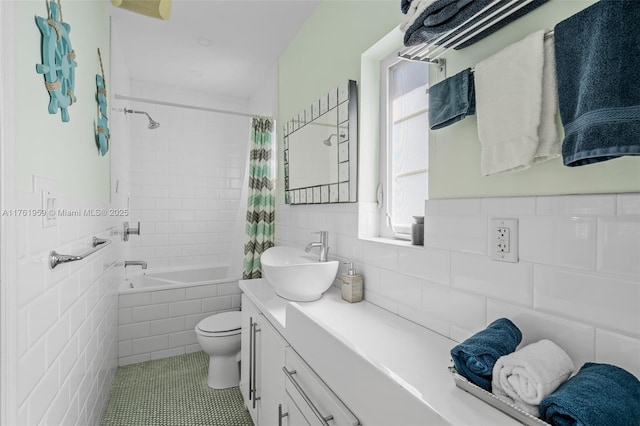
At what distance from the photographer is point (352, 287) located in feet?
5.04

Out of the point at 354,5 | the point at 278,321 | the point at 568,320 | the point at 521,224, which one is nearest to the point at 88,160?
the point at 278,321

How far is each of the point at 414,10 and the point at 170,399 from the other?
2563 mm

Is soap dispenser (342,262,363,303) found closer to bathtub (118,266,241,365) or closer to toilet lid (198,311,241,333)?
toilet lid (198,311,241,333)

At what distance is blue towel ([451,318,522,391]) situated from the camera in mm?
716

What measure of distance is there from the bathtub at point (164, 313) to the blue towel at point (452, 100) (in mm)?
2454

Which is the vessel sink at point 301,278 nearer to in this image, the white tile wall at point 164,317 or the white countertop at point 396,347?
the white countertop at point 396,347

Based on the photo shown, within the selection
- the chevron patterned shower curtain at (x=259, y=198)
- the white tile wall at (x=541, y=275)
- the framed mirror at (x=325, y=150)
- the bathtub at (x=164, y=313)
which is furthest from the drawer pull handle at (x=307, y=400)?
the bathtub at (x=164, y=313)

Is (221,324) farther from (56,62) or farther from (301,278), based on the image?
(56,62)

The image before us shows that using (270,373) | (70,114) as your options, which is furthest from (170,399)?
(70,114)

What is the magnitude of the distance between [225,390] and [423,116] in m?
2.18

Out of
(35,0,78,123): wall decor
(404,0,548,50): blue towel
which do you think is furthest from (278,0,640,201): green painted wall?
(35,0,78,123): wall decor

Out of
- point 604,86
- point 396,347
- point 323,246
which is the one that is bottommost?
point 396,347

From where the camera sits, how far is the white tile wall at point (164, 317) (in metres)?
2.65

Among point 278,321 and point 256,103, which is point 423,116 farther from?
point 256,103
